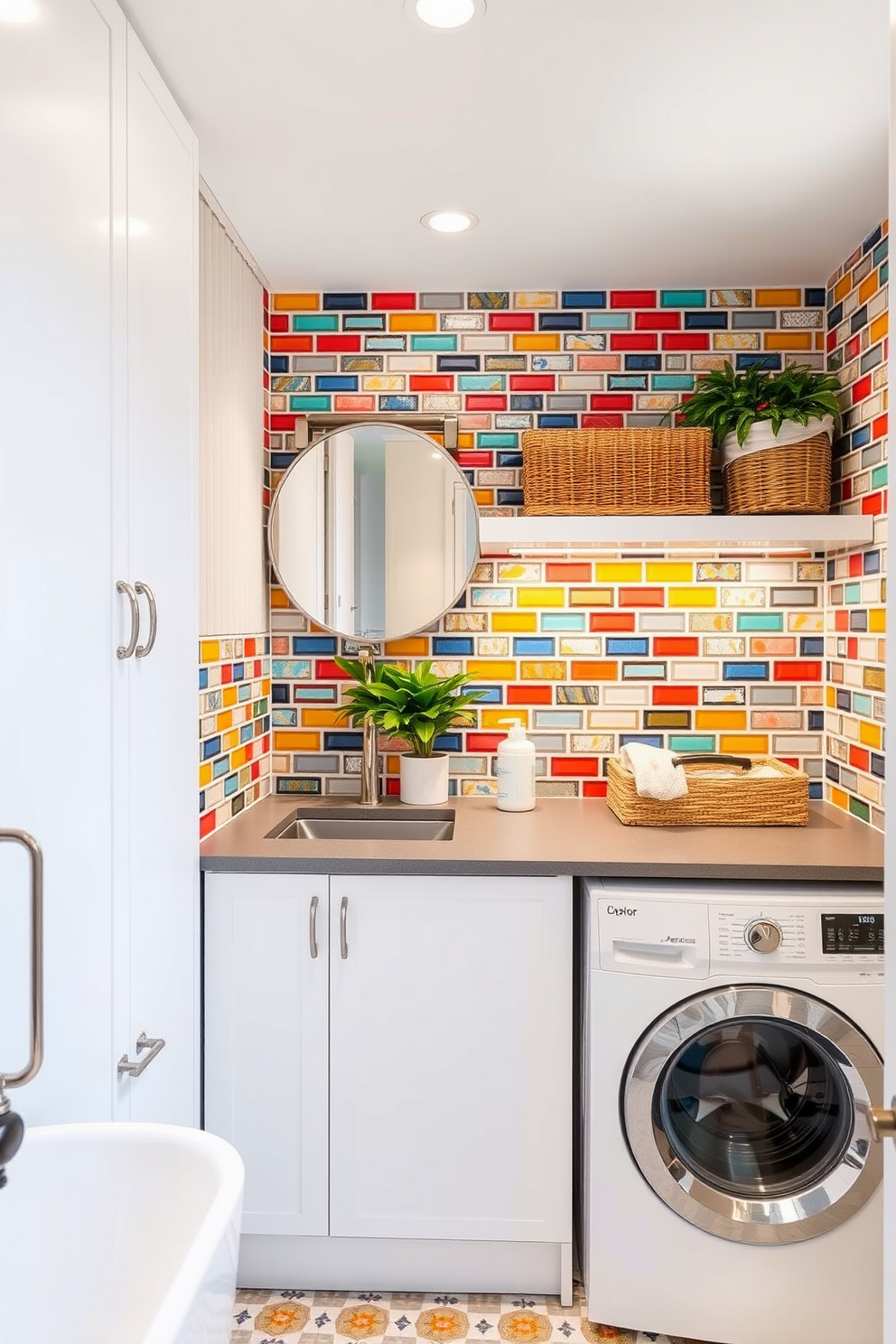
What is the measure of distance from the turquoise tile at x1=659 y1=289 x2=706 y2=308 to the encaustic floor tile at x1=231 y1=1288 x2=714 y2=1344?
252 cm

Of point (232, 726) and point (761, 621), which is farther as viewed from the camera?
point (761, 621)

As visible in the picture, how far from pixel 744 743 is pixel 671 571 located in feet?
1.74

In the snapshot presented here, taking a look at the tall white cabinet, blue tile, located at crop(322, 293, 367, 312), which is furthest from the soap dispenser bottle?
blue tile, located at crop(322, 293, 367, 312)

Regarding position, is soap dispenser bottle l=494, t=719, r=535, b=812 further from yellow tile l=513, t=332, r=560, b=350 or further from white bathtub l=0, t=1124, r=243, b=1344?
white bathtub l=0, t=1124, r=243, b=1344

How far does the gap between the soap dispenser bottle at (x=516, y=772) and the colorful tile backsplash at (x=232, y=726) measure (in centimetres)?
68

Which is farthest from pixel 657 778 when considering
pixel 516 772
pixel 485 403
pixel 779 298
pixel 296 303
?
pixel 296 303

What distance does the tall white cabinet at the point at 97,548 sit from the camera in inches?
49.8

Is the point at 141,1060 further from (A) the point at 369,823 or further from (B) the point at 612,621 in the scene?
(B) the point at 612,621

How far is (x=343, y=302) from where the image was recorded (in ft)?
9.38

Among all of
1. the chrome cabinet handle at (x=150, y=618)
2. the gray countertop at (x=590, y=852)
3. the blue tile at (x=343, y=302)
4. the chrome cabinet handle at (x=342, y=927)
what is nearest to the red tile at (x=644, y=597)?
the gray countertop at (x=590, y=852)

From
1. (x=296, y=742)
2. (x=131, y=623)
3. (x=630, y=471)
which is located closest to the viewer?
(x=131, y=623)

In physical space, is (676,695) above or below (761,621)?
below

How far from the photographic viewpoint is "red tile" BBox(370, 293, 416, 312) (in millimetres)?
2850

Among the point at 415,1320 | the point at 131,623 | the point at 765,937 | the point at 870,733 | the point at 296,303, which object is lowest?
the point at 415,1320
